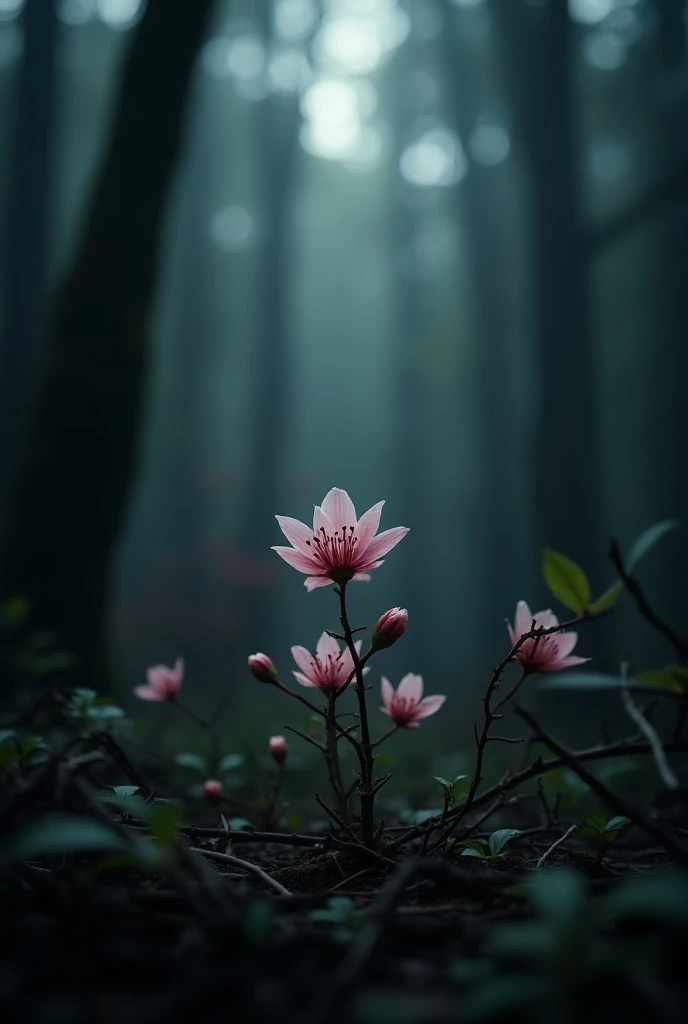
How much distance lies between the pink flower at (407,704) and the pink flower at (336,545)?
303mm

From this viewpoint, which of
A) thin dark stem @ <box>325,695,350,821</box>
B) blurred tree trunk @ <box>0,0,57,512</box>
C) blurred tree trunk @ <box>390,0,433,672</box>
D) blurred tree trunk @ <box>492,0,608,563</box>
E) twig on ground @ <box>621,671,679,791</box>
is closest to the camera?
twig on ground @ <box>621,671,679,791</box>

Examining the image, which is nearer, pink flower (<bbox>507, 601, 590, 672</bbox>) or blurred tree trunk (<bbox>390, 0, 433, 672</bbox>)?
pink flower (<bbox>507, 601, 590, 672</bbox>)

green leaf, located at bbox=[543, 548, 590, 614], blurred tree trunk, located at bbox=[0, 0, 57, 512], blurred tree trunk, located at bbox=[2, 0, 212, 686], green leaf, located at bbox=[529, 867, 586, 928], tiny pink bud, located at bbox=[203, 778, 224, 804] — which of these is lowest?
green leaf, located at bbox=[529, 867, 586, 928]

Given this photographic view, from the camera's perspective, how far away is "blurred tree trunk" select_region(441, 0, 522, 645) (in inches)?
532

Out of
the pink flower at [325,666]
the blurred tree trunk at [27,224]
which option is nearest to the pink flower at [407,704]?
the pink flower at [325,666]

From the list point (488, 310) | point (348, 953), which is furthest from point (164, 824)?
point (488, 310)

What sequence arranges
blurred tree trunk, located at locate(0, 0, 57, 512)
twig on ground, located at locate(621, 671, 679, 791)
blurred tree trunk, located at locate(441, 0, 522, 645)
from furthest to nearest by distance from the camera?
blurred tree trunk, located at locate(441, 0, 522, 645) < blurred tree trunk, located at locate(0, 0, 57, 512) < twig on ground, located at locate(621, 671, 679, 791)

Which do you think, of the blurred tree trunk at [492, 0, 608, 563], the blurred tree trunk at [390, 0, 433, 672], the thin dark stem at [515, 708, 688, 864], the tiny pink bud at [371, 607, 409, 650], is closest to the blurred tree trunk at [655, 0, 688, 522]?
the blurred tree trunk at [492, 0, 608, 563]

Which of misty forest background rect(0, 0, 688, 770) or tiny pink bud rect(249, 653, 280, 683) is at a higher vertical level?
misty forest background rect(0, 0, 688, 770)

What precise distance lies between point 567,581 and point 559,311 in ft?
20.1

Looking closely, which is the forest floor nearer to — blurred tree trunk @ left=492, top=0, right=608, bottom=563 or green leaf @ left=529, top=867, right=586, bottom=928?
green leaf @ left=529, top=867, right=586, bottom=928

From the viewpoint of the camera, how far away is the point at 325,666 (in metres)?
1.30

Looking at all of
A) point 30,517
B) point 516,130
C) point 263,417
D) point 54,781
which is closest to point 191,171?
point 263,417

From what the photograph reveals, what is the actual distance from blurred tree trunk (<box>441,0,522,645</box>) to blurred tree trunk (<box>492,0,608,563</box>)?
6126 mm
